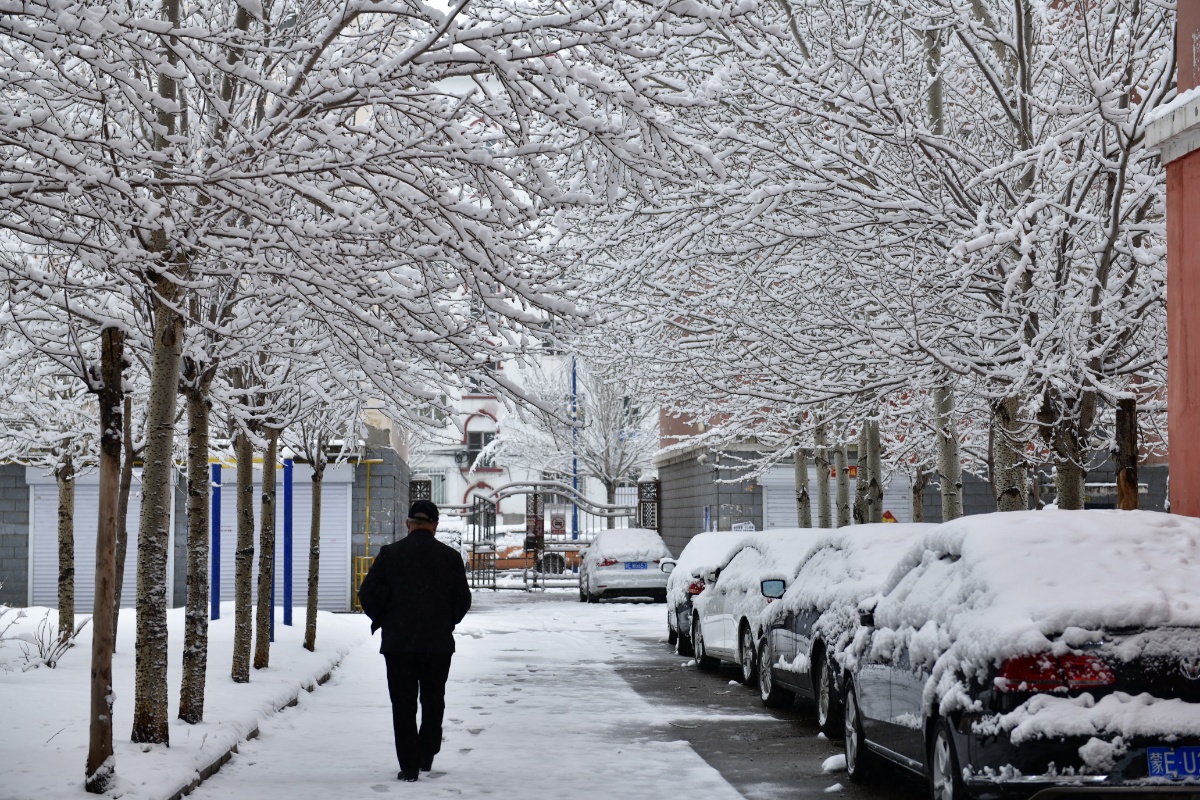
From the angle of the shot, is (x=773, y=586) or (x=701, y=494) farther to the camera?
(x=701, y=494)

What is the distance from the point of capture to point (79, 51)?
5977 mm

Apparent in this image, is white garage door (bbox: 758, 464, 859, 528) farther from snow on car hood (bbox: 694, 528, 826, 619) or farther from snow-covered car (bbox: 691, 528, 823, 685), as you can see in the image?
snow on car hood (bbox: 694, 528, 826, 619)

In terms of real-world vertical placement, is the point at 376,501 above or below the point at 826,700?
above

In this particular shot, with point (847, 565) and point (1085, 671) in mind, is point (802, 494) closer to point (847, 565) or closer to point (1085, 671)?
point (847, 565)

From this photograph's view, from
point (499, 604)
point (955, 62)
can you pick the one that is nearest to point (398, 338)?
point (955, 62)

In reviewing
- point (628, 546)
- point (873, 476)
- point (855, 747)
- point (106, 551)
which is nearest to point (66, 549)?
point (106, 551)

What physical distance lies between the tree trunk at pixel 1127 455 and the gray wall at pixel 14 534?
24258 millimetres

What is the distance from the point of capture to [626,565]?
3030 centimetres

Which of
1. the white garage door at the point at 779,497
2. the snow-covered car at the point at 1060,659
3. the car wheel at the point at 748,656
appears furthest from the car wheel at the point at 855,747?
the white garage door at the point at 779,497

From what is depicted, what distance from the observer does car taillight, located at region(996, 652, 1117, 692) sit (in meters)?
6.39

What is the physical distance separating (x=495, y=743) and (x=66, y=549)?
896cm

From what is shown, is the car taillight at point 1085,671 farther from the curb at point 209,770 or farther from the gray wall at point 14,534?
the gray wall at point 14,534

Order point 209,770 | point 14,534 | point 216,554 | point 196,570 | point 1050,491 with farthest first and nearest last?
point 1050,491 → point 14,534 → point 216,554 → point 196,570 → point 209,770

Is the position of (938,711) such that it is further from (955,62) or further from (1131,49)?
(955,62)
